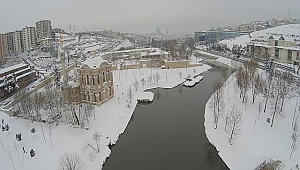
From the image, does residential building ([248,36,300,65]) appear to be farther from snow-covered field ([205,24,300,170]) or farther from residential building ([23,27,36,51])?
residential building ([23,27,36,51])

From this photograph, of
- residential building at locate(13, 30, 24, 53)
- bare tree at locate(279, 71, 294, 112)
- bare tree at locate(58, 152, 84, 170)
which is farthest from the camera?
residential building at locate(13, 30, 24, 53)

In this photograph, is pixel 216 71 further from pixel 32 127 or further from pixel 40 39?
pixel 40 39

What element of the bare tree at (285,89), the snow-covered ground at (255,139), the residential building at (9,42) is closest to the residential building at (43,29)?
Answer: the residential building at (9,42)

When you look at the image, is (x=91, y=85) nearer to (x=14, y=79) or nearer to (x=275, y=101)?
(x=14, y=79)

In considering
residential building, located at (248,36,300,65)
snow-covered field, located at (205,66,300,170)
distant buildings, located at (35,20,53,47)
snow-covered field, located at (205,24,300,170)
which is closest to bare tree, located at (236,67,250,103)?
snow-covered field, located at (205,24,300,170)

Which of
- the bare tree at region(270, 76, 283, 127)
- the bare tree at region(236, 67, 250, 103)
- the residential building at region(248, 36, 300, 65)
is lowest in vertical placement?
the bare tree at region(270, 76, 283, 127)

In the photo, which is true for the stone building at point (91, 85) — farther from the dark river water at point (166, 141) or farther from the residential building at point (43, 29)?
the residential building at point (43, 29)

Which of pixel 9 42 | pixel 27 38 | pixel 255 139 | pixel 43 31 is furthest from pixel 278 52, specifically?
pixel 43 31
